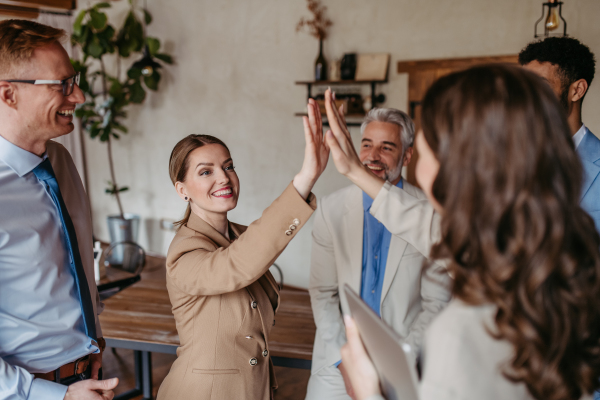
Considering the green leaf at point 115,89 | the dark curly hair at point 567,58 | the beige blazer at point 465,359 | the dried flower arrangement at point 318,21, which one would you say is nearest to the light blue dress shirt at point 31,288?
the beige blazer at point 465,359

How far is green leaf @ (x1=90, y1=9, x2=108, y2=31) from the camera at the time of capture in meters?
5.48

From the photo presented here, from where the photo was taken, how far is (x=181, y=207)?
6.32 metres

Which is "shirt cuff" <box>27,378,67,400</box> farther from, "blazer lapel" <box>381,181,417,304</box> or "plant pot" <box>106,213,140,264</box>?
"plant pot" <box>106,213,140,264</box>

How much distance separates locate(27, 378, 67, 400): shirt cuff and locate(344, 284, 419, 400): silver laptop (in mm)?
871

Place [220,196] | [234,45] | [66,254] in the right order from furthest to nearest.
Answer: [234,45] → [220,196] → [66,254]

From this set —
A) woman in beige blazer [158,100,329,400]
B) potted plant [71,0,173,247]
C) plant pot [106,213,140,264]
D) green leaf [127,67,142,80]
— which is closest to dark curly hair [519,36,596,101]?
woman in beige blazer [158,100,329,400]

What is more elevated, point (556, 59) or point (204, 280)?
point (556, 59)

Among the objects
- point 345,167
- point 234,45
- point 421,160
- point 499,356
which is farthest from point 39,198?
point 234,45

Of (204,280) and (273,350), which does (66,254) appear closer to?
(204,280)

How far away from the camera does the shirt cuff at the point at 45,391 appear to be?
1.23 m

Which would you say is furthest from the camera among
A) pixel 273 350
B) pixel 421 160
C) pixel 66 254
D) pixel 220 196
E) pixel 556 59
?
pixel 273 350

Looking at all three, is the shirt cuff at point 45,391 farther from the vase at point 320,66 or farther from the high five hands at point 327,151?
the vase at point 320,66

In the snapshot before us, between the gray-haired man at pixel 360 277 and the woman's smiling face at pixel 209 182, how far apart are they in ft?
2.03

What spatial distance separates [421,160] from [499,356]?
373 mm
